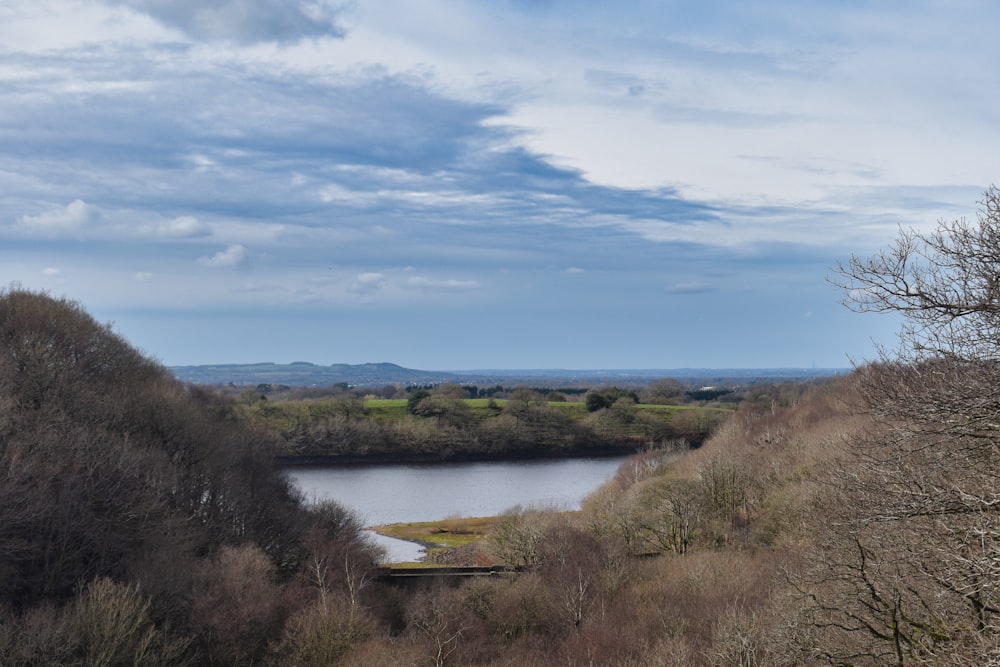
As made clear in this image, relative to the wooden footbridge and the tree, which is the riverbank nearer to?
the wooden footbridge

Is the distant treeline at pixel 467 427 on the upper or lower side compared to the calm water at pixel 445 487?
upper

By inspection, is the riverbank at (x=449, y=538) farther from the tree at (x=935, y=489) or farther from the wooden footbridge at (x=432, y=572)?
the tree at (x=935, y=489)

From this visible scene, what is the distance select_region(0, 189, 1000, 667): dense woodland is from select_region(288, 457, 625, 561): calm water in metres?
9.24

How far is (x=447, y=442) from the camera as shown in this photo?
8394cm

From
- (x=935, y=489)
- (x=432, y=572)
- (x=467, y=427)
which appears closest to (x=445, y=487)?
(x=467, y=427)

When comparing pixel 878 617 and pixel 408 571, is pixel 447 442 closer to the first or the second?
pixel 408 571

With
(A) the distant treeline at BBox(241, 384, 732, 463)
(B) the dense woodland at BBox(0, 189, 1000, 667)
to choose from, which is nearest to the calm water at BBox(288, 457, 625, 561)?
(A) the distant treeline at BBox(241, 384, 732, 463)

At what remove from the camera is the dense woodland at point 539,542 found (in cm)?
1096

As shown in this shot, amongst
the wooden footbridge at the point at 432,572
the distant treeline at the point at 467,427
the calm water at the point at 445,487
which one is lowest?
the calm water at the point at 445,487

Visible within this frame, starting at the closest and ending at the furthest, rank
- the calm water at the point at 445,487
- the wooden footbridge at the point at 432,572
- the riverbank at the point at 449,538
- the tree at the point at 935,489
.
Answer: the tree at the point at 935,489, the wooden footbridge at the point at 432,572, the riverbank at the point at 449,538, the calm water at the point at 445,487

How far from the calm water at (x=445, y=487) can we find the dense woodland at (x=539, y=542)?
30.3ft

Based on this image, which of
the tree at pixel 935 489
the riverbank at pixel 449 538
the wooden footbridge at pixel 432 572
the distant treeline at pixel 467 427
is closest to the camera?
the tree at pixel 935 489

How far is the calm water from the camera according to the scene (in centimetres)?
5138

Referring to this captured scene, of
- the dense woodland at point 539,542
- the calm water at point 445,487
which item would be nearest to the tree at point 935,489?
the dense woodland at point 539,542
